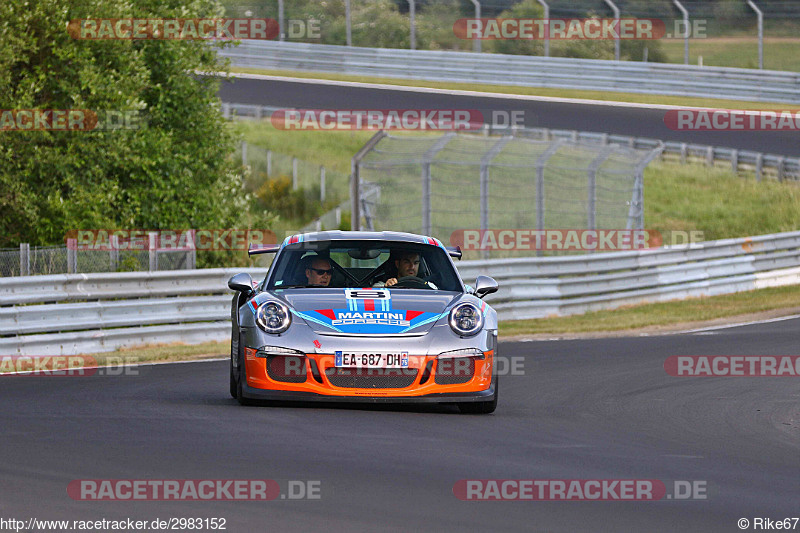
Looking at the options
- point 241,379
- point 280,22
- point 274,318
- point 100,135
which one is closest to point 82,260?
point 100,135

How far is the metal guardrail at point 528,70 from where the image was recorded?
32969mm

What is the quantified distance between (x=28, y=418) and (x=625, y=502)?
13.8 feet

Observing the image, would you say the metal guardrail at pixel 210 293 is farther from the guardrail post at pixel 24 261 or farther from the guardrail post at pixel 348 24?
the guardrail post at pixel 348 24

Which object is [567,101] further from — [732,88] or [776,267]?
[776,267]

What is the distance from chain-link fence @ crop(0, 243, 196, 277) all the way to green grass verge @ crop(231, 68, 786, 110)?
21.2 metres

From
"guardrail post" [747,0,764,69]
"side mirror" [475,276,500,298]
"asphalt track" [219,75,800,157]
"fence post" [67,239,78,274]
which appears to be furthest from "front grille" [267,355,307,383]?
"guardrail post" [747,0,764,69]

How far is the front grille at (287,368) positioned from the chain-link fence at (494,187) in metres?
10.9

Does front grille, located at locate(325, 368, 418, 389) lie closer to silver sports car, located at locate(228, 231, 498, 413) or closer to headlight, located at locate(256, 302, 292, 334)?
silver sports car, located at locate(228, 231, 498, 413)

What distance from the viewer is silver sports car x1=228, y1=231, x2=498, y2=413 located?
28.1 feet

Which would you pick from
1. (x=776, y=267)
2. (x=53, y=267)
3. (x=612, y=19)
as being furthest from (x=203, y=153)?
(x=612, y=19)

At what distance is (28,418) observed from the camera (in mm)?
8320

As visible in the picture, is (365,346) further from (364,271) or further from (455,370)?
(364,271)

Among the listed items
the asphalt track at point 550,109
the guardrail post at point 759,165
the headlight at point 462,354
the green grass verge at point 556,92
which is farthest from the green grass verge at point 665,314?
the guardrail post at point 759,165

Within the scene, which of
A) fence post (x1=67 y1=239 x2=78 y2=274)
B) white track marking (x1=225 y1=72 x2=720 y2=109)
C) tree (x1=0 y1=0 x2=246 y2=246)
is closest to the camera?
fence post (x1=67 y1=239 x2=78 y2=274)
